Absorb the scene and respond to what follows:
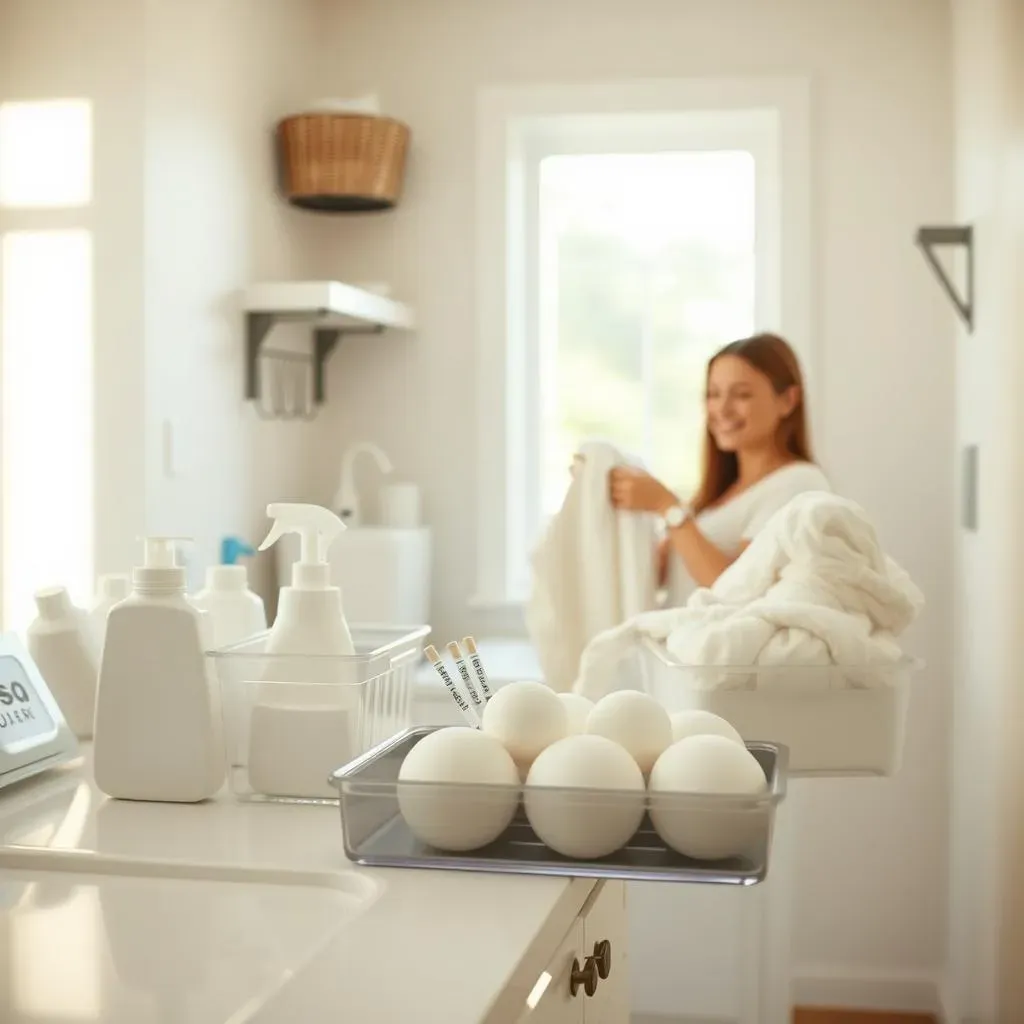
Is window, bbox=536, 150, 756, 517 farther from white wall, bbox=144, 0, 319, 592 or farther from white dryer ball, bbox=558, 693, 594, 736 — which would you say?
white dryer ball, bbox=558, 693, 594, 736

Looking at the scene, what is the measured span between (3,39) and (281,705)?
1.41 metres

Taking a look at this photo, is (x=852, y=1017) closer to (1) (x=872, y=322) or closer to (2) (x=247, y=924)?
(1) (x=872, y=322)

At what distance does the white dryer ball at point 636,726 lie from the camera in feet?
3.39

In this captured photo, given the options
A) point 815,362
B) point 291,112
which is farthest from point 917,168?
point 291,112

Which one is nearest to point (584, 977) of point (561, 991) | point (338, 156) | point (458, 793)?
point (561, 991)

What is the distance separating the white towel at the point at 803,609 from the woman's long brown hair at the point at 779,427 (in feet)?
2.97

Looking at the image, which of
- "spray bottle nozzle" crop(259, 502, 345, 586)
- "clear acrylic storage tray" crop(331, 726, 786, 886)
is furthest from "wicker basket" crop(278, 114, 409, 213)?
"clear acrylic storage tray" crop(331, 726, 786, 886)

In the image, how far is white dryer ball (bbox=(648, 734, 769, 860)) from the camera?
3.13ft

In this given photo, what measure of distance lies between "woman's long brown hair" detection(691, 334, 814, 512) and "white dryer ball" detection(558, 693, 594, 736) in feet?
4.72

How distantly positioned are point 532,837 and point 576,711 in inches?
5.0

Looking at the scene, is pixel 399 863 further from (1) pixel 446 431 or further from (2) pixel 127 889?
(1) pixel 446 431

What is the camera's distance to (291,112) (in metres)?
2.97

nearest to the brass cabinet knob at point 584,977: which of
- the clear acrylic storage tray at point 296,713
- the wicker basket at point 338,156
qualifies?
the clear acrylic storage tray at point 296,713

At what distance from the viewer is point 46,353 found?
223cm
